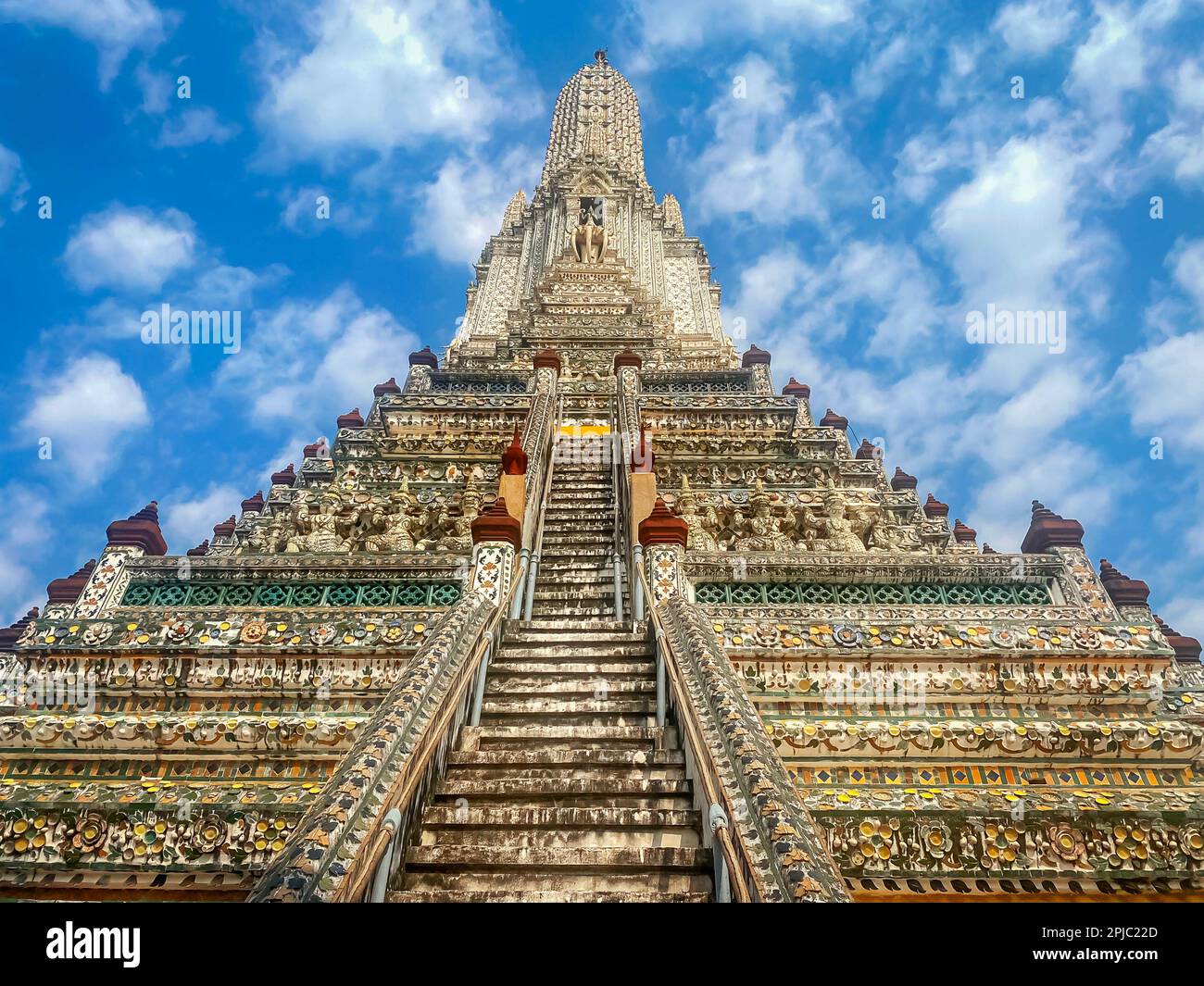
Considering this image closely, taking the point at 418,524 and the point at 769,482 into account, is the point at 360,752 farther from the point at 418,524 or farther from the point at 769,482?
the point at 769,482

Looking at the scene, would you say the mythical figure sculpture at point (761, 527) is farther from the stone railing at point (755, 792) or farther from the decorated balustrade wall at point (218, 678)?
the stone railing at point (755, 792)

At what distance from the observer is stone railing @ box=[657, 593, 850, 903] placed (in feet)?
8.79

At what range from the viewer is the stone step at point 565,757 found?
499 centimetres

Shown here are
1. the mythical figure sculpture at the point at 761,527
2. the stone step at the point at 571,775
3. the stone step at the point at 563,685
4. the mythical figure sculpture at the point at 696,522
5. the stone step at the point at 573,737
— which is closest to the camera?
the stone step at the point at 571,775

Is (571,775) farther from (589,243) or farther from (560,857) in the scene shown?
(589,243)

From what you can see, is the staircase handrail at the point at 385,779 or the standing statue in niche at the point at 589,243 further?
the standing statue in niche at the point at 589,243

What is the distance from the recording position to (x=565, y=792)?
4.69m

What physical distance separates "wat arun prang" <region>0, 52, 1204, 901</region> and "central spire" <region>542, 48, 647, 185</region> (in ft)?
80.8

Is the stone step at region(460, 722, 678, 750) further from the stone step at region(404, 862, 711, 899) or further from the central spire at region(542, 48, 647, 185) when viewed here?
the central spire at region(542, 48, 647, 185)

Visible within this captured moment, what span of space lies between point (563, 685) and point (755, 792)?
300 centimetres

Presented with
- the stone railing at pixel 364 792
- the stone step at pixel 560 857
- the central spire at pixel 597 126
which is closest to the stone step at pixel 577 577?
the stone railing at pixel 364 792

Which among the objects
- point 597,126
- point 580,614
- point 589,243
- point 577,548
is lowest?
point 580,614

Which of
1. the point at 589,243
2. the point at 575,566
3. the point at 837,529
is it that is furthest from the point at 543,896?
the point at 589,243
